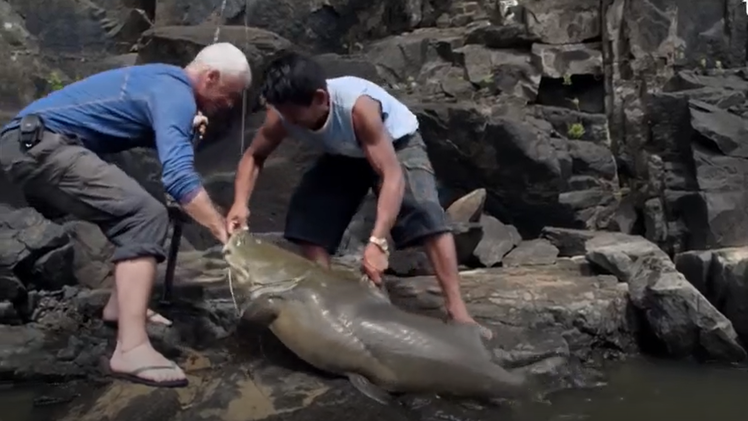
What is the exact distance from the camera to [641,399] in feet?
12.6

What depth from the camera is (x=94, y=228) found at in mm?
5949

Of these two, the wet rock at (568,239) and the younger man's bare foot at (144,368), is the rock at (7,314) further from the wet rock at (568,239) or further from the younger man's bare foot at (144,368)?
the wet rock at (568,239)

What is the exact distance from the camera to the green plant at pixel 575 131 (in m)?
8.27

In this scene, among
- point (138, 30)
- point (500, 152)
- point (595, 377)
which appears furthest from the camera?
point (138, 30)

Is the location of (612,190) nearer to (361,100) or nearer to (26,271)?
(361,100)

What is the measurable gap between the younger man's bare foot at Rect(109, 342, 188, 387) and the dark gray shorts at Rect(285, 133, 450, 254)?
105 cm

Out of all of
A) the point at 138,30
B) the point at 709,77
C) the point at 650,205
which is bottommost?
the point at 650,205

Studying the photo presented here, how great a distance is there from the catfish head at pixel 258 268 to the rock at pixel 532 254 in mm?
3073

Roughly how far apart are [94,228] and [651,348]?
401 centimetres

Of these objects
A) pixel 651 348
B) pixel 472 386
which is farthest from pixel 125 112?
pixel 651 348

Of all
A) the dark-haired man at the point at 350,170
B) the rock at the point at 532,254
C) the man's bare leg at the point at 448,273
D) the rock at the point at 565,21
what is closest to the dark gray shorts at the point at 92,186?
the dark-haired man at the point at 350,170

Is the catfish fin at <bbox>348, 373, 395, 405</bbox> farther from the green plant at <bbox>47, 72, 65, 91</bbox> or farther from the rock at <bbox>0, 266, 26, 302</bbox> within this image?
the green plant at <bbox>47, 72, 65, 91</bbox>

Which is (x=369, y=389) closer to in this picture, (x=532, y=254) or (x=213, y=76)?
(x=213, y=76)

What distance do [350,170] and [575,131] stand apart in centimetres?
479
